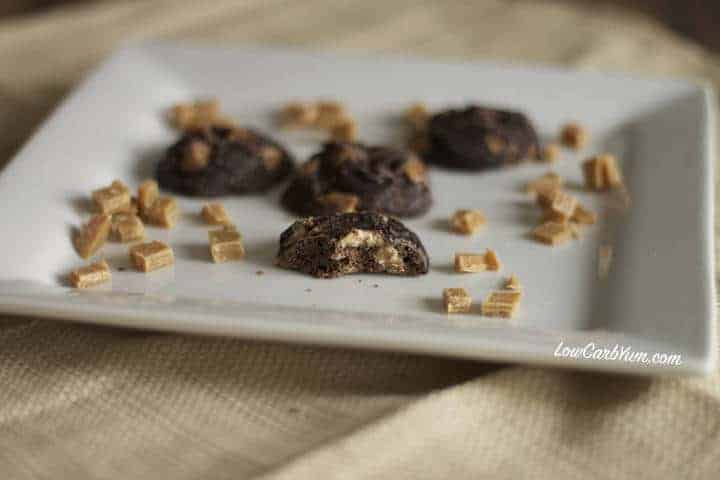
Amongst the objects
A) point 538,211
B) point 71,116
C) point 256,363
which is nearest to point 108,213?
point 71,116

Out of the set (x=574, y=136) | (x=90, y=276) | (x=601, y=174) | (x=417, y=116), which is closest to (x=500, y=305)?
(x=601, y=174)

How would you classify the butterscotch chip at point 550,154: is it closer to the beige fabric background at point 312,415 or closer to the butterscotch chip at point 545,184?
the butterscotch chip at point 545,184

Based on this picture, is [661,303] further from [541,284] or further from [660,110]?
[660,110]

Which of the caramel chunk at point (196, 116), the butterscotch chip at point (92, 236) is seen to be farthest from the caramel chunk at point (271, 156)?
the butterscotch chip at point (92, 236)

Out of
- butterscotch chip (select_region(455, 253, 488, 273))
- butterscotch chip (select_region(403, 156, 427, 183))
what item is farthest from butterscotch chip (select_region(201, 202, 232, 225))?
butterscotch chip (select_region(455, 253, 488, 273))

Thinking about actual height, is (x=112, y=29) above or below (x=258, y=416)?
above

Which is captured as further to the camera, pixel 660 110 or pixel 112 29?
pixel 112 29

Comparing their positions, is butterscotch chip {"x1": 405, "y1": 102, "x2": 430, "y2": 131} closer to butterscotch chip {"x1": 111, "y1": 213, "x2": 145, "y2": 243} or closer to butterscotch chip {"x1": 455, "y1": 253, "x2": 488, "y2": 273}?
butterscotch chip {"x1": 455, "y1": 253, "x2": 488, "y2": 273}

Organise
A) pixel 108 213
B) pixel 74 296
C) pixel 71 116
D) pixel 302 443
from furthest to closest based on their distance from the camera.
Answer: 1. pixel 71 116
2. pixel 108 213
3. pixel 74 296
4. pixel 302 443
